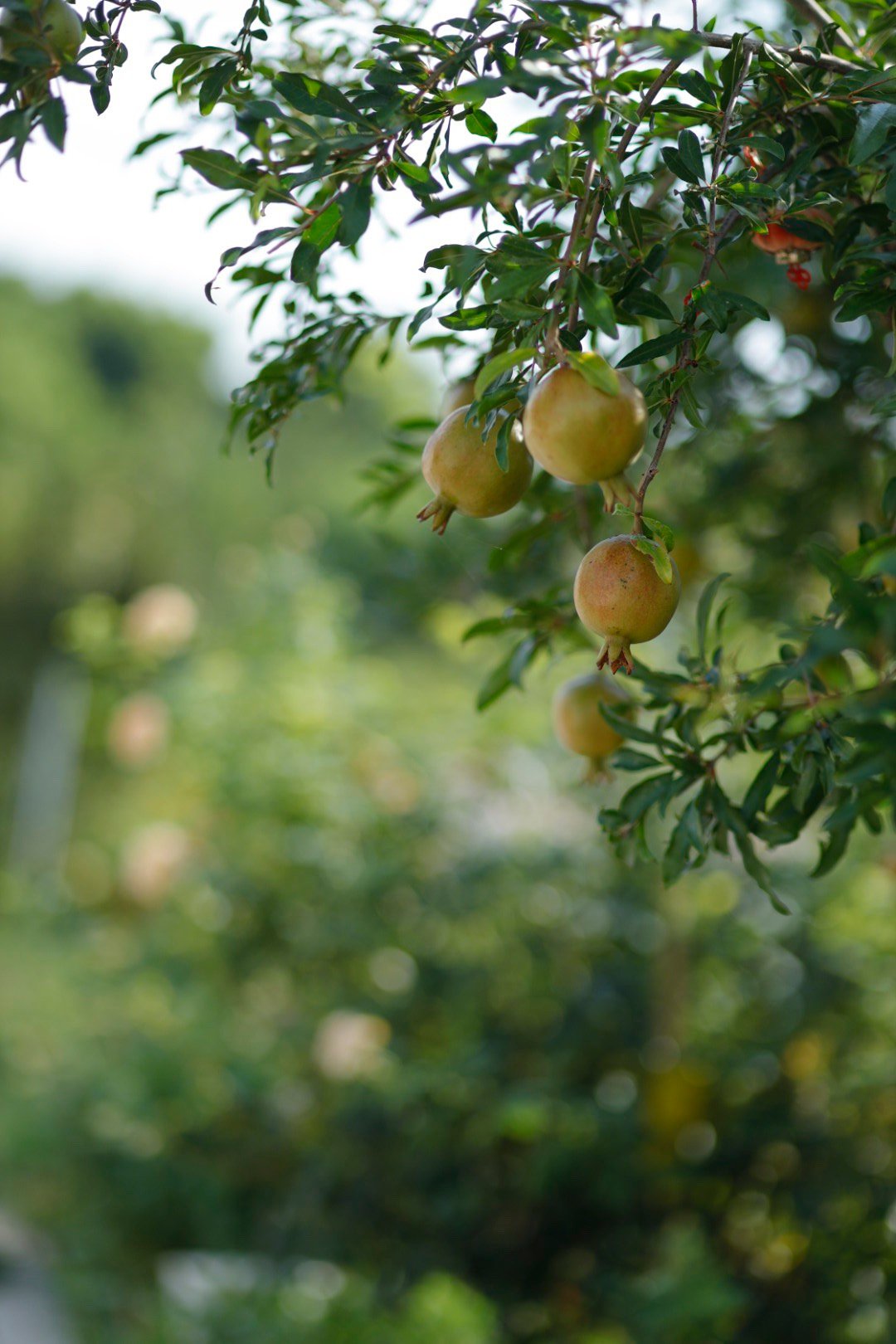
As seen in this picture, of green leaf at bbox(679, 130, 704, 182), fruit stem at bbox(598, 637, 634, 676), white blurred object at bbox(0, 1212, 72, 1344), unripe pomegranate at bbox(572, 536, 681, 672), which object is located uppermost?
green leaf at bbox(679, 130, 704, 182)

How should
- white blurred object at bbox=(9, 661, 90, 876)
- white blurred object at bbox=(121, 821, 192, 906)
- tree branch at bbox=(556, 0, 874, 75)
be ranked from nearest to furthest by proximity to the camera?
tree branch at bbox=(556, 0, 874, 75), white blurred object at bbox=(121, 821, 192, 906), white blurred object at bbox=(9, 661, 90, 876)

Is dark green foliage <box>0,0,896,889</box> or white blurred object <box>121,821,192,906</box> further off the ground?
dark green foliage <box>0,0,896,889</box>

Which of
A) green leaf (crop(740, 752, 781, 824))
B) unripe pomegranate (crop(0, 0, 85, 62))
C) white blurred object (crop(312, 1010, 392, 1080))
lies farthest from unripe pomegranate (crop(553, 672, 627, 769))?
white blurred object (crop(312, 1010, 392, 1080))

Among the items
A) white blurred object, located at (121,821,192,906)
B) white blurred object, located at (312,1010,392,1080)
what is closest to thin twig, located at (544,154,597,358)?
white blurred object, located at (312,1010,392,1080)

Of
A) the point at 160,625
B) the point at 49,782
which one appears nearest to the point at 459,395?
the point at 160,625

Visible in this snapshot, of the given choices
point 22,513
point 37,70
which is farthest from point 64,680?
point 37,70

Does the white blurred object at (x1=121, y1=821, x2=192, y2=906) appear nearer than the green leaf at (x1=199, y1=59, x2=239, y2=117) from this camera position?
No

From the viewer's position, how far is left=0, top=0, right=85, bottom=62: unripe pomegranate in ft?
1.51

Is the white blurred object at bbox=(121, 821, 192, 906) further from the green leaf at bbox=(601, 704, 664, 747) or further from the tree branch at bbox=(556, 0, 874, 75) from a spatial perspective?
the tree branch at bbox=(556, 0, 874, 75)

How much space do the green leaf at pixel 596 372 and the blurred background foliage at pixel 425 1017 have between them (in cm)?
63

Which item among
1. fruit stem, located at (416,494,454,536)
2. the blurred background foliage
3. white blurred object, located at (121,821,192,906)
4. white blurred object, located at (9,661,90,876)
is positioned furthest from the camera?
white blurred object, located at (9,661,90,876)

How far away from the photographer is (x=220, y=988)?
2113mm

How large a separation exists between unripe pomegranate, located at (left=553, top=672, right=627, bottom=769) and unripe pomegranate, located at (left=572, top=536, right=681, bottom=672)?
21 cm

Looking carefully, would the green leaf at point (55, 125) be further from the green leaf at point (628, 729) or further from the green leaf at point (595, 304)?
the green leaf at point (628, 729)
